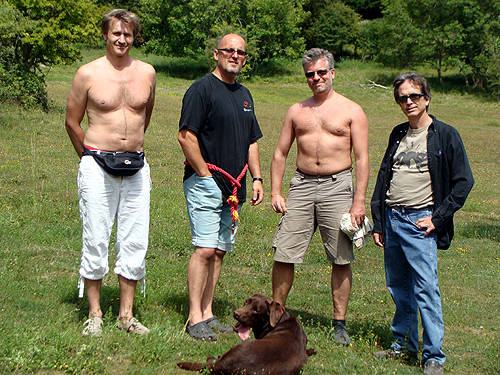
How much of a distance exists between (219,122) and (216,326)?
5.90 feet

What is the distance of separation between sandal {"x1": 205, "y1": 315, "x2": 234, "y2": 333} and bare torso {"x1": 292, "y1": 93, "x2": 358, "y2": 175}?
1.58 metres

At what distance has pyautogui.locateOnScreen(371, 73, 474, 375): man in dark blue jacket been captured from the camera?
13.1ft

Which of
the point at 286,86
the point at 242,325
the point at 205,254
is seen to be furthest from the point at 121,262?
the point at 286,86

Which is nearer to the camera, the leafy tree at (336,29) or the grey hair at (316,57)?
the grey hair at (316,57)

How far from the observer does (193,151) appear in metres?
4.29

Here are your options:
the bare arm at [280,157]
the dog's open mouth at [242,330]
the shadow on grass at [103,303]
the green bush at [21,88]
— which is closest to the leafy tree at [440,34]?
the green bush at [21,88]

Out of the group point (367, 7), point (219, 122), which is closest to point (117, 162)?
point (219, 122)

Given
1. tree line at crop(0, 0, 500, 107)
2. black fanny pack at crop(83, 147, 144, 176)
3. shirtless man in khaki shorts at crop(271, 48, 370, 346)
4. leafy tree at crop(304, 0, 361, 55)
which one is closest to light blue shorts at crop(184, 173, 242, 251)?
black fanny pack at crop(83, 147, 144, 176)

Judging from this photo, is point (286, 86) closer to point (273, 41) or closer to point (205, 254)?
point (273, 41)

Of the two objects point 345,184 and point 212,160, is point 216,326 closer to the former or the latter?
point 212,160

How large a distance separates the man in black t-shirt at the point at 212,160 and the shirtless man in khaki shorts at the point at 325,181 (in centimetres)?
55

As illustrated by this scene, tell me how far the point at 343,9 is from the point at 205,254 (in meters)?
62.9

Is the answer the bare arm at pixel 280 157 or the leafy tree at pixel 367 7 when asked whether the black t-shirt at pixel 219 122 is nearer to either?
the bare arm at pixel 280 157

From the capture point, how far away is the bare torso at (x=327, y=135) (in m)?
4.60
